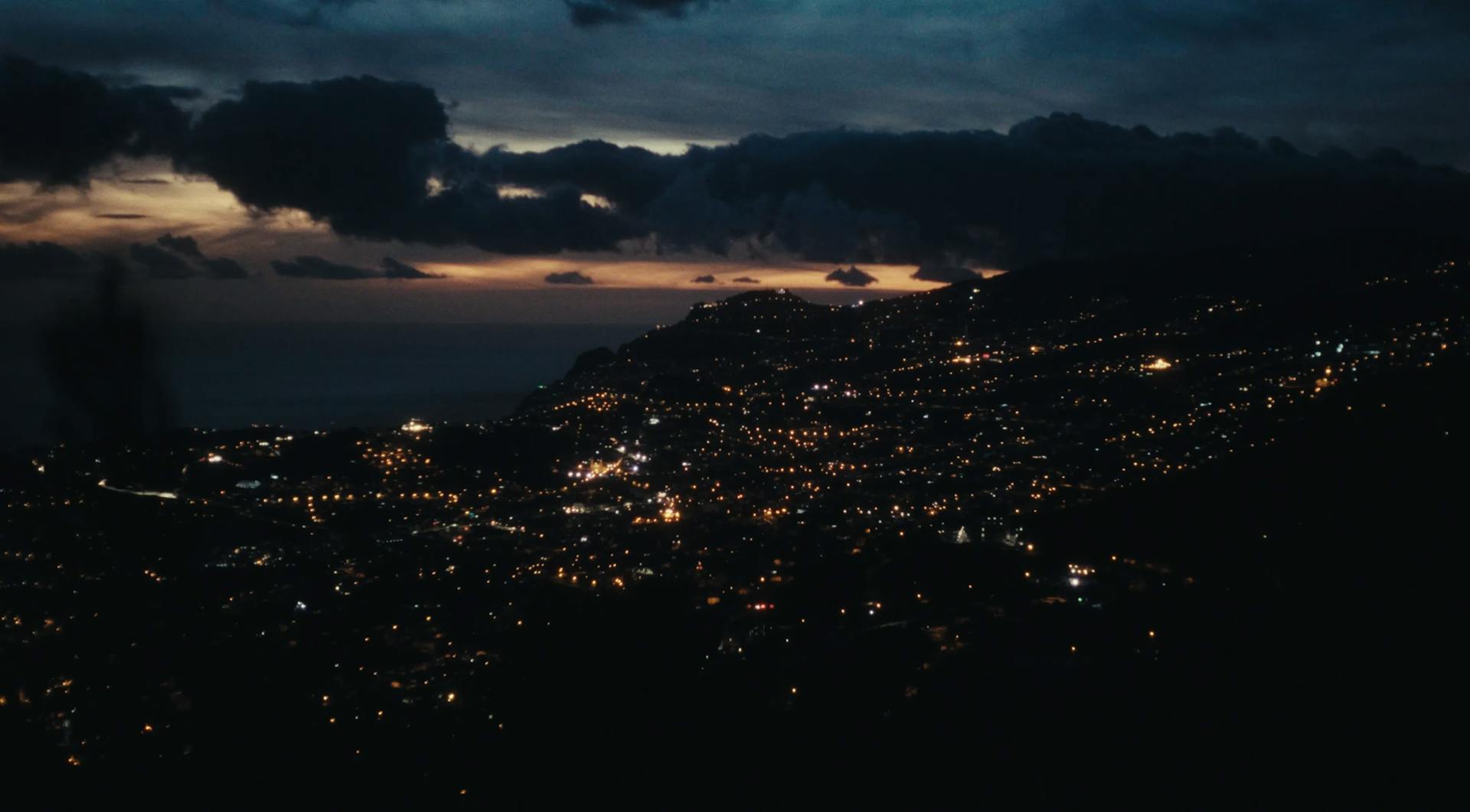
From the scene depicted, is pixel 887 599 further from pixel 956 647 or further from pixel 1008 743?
pixel 1008 743

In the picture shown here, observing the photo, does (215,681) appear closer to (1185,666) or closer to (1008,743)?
(1008,743)

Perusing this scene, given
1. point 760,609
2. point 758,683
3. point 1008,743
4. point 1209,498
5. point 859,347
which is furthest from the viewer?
point 859,347

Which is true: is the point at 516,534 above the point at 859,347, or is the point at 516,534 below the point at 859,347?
below

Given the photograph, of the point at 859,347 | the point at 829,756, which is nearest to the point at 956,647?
the point at 829,756

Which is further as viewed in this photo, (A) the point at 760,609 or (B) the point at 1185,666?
(A) the point at 760,609

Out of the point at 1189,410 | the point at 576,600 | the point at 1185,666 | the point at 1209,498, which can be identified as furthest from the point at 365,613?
the point at 1189,410

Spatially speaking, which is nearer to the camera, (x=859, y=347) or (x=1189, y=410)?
(x=1189, y=410)

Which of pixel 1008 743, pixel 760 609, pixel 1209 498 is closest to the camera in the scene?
pixel 1008 743

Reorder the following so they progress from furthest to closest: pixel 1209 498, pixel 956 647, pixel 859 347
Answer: pixel 859 347, pixel 1209 498, pixel 956 647

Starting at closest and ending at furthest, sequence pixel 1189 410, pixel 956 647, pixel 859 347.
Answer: pixel 956 647, pixel 1189 410, pixel 859 347
